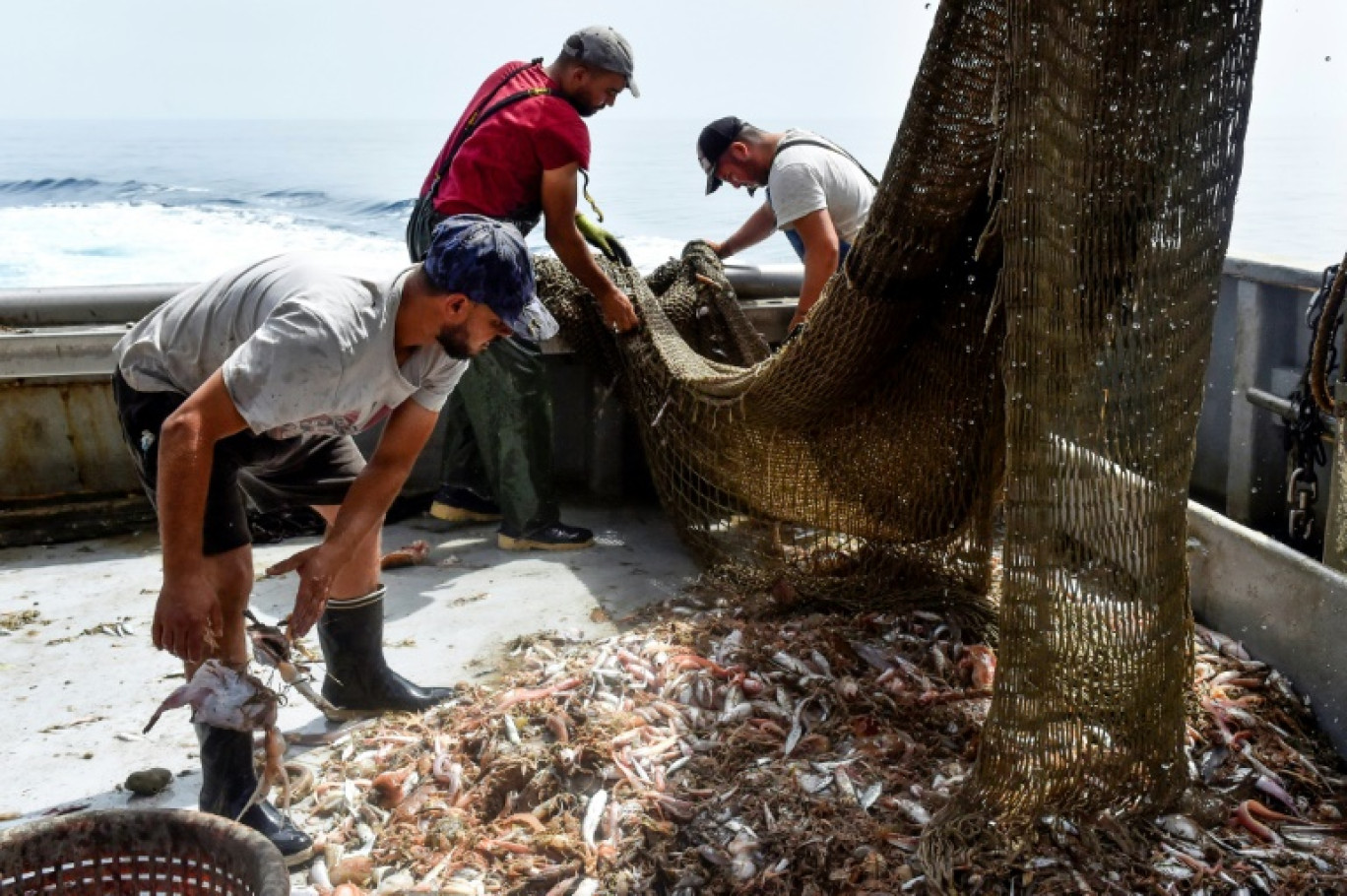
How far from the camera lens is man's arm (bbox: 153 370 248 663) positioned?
2.90 metres

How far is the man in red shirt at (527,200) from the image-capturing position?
533cm

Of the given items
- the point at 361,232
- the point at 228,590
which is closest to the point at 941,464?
the point at 228,590

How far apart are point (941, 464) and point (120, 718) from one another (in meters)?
3.03

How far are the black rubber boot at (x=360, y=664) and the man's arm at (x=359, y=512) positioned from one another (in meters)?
0.53

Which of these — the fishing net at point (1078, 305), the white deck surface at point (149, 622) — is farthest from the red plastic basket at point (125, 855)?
the fishing net at point (1078, 305)

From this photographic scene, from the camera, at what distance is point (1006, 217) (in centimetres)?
305

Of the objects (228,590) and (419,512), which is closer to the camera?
(228,590)

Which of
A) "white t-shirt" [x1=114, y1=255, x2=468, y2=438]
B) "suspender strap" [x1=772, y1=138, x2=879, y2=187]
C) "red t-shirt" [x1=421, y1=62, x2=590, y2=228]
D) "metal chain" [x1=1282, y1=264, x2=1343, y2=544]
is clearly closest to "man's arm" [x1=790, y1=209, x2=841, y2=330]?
"suspender strap" [x1=772, y1=138, x2=879, y2=187]

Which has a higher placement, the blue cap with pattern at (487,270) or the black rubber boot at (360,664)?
the blue cap with pattern at (487,270)

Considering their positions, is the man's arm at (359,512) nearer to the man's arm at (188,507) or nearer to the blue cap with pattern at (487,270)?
the man's arm at (188,507)

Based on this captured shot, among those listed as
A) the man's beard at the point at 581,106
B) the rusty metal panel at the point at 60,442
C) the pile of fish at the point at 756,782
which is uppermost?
the man's beard at the point at 581,106

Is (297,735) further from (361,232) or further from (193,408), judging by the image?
(361,232)

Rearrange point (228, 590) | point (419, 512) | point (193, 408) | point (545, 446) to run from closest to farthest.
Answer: point (193, 408) < point (228, 590) < point (545, 446) < point (419, 512)

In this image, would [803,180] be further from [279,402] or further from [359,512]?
[279,402]
